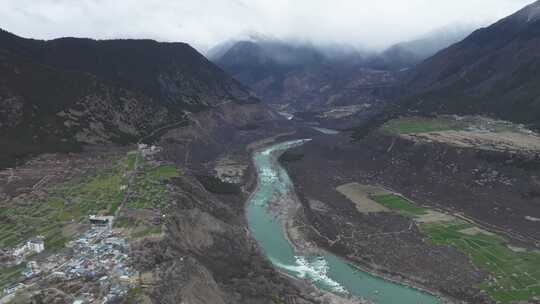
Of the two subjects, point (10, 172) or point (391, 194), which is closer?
point (10, 172)

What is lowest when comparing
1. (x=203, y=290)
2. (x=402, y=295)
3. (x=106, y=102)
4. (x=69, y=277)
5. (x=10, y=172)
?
(x=402, y=295)

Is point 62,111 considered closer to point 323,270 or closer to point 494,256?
point 323,270

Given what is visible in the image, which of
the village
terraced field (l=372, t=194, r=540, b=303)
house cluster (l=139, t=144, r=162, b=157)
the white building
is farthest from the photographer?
house cluster (l=139, t=144, r=162, b=157)

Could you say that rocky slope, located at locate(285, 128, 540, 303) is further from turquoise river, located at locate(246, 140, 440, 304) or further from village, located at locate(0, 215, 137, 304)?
village, located at locate(0, 215, 137, 304)

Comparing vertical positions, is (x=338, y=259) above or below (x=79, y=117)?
below

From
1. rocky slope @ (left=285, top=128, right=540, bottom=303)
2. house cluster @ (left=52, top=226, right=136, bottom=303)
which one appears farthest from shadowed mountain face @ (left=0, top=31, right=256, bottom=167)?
rocky slope @ (left=285, top=128, right=540, bottom=303)

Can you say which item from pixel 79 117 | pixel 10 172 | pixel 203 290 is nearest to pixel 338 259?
pixel 203 290

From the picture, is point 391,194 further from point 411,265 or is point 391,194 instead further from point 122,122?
point 122,122

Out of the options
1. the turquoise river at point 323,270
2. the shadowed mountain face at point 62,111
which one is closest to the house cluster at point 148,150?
the shadowed mountain face at point 62,111

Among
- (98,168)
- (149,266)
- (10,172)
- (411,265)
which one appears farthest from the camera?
(98,168)
